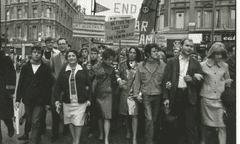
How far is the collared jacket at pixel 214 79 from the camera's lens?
4.87m

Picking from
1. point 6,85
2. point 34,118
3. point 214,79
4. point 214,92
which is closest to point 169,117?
point 214,92

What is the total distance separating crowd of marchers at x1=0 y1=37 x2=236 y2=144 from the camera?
4.89 m

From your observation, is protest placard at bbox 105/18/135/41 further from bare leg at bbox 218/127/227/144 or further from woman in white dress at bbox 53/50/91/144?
bare leg at bbox 218/127/227/144

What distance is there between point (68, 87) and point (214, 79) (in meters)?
2.71

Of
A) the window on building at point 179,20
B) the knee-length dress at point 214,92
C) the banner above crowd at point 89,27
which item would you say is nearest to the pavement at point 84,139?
the knee-length dress at point 214,92

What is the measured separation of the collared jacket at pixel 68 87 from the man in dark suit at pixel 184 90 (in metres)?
1.54

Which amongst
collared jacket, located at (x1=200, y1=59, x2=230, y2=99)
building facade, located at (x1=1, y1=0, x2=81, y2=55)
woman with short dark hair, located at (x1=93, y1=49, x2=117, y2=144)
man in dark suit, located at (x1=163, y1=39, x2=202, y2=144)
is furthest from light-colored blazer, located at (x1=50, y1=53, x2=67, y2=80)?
building facade, located at (x1=1, y1=0, x2=81, y2=55)

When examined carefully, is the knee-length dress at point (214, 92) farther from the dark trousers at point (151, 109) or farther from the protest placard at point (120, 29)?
the protest placard at point (120, 29)

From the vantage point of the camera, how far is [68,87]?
5273mm

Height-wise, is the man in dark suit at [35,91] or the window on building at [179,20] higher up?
the window on building at [179,20]

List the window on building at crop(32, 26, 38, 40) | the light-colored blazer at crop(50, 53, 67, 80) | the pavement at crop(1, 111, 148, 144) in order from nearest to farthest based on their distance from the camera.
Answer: the pavement at crop(1, 111, 148, 144) → the light-colored blazer at crop(50, 53, 67, 80) → the window on building at crop(32, 26, 38, 40)

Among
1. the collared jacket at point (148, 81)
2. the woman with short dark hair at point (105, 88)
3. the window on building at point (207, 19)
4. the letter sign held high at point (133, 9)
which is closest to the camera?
the collared jacket at point (148, 81)

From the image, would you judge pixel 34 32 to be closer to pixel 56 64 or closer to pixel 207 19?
pixel 207 19

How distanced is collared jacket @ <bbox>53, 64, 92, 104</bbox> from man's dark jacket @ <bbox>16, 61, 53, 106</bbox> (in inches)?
9.9
